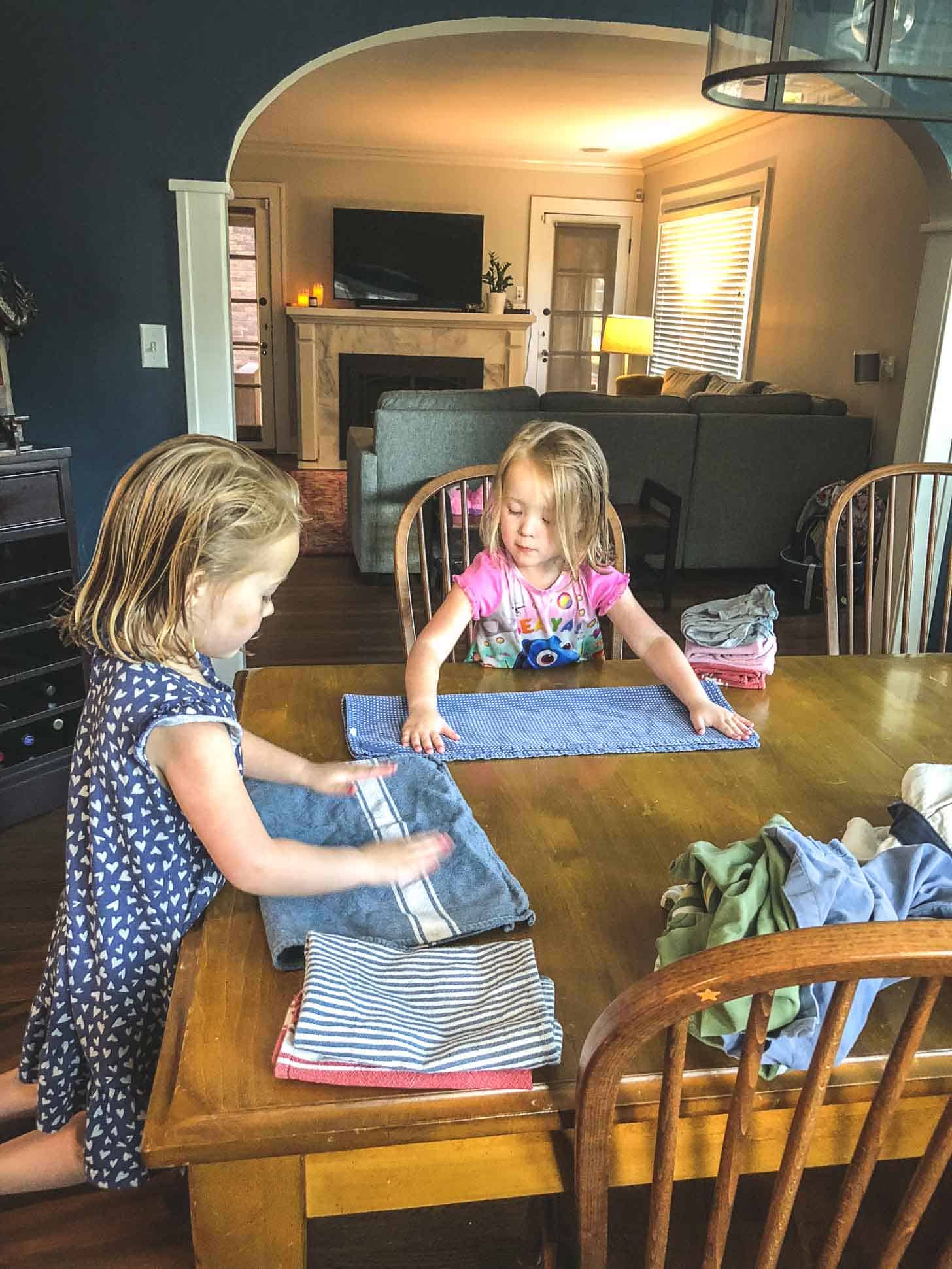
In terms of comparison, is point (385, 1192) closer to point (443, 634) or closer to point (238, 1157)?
point (238, 1157)

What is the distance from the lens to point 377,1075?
69 centimetres

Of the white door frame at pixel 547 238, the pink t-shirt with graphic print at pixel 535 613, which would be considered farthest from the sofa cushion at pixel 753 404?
the white door frame at pixel 547 238

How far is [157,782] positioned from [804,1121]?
2.10ft

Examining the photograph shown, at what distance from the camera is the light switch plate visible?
2.78 metres

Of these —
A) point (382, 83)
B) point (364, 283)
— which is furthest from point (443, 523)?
point (364, 283)

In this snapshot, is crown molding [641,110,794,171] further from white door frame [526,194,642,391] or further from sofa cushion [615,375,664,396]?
sofa cushion [615,375,664,396]

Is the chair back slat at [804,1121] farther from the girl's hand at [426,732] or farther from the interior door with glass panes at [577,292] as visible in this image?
the interior door with glass panes at [577,292]

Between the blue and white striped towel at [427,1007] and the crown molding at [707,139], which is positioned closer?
the blue and white striped towel at [427,1007]

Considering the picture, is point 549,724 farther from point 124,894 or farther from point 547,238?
point 547,238

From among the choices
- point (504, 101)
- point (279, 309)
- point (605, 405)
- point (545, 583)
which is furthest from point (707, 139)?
point (545, 583)

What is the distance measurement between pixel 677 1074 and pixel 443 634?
943mm

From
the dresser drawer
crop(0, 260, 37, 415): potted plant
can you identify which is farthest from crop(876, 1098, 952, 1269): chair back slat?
crop(0, 260, 37, 415): potted plant

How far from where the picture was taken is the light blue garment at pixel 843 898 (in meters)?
0.69

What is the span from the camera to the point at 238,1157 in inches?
25.7
